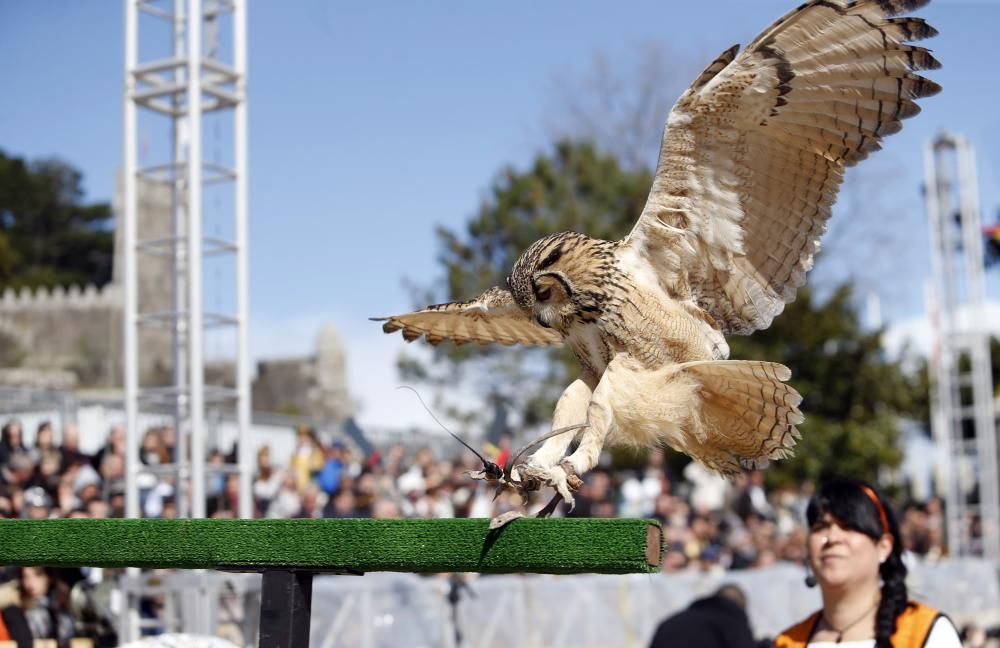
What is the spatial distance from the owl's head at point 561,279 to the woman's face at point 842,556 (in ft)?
3.80

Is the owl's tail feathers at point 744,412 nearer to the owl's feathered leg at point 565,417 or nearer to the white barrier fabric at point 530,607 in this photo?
the owl's feathered leg at point 565,417

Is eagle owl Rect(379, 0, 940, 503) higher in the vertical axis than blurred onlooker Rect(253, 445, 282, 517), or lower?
higher

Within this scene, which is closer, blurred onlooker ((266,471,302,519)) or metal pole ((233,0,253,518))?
metal pole ((233,0,253,518))

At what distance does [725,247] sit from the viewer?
11.2 ft

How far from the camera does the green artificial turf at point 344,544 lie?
2.42 m

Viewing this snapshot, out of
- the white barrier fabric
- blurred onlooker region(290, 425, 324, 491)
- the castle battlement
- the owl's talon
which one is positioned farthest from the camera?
the castle battlement

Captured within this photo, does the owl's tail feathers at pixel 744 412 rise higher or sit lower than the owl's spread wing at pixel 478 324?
lower

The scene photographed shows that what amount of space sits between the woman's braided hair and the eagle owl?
1.99ft

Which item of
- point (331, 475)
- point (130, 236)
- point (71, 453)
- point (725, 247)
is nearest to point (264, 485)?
point (331, 475)

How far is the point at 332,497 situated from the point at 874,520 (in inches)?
266

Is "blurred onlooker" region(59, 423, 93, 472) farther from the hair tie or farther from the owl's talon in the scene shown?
the owl's talon

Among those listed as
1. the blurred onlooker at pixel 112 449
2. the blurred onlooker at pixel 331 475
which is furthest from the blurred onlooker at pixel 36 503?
the blurred onlooker at pixel 331 475

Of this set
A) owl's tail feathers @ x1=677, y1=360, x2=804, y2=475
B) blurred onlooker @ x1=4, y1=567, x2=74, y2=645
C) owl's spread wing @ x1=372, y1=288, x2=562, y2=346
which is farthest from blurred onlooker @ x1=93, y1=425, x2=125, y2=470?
owl's tail feathers @ x1=677, y1=360, x2=804, y2=475

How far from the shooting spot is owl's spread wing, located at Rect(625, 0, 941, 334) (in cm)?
312
